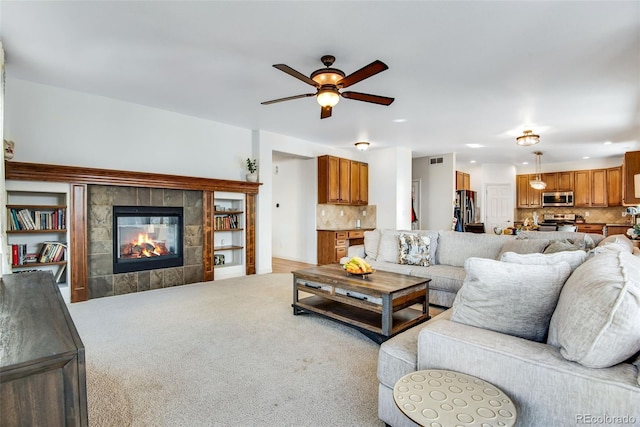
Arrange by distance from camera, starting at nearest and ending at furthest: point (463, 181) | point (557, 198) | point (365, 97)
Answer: point (365, 97)
point (557, 198)
point (463, 181)

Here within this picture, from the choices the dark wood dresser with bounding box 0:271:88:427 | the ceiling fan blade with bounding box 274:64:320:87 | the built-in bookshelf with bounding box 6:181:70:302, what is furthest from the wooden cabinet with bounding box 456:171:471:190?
the dark wood dresser with bounding box 0:271:88:427

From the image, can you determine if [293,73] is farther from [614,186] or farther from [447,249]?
[614,186]

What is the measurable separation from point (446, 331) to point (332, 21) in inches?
89.6

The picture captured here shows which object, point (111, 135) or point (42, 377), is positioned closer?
point (42, 377)

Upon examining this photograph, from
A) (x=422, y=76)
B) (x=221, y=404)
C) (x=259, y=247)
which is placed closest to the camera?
(x=221, y=404)

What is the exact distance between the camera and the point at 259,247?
581cm

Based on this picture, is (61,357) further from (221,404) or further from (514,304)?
(514,304)

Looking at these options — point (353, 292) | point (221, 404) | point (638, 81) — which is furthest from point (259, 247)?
point (638, 81)

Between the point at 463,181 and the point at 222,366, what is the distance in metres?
8.73

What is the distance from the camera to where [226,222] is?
18.2ft

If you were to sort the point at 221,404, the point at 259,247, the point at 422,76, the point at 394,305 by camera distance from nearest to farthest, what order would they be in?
the point at 221,404, the point at 394,305, the point at 422,76, the point at 259,247

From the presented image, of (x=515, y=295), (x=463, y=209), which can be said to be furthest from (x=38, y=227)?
(x=463, y=209)

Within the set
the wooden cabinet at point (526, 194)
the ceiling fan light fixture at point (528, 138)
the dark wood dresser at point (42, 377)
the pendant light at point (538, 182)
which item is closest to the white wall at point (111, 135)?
the dark wood dresser at point (42, 377)

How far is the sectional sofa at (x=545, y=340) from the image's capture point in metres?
1.08
